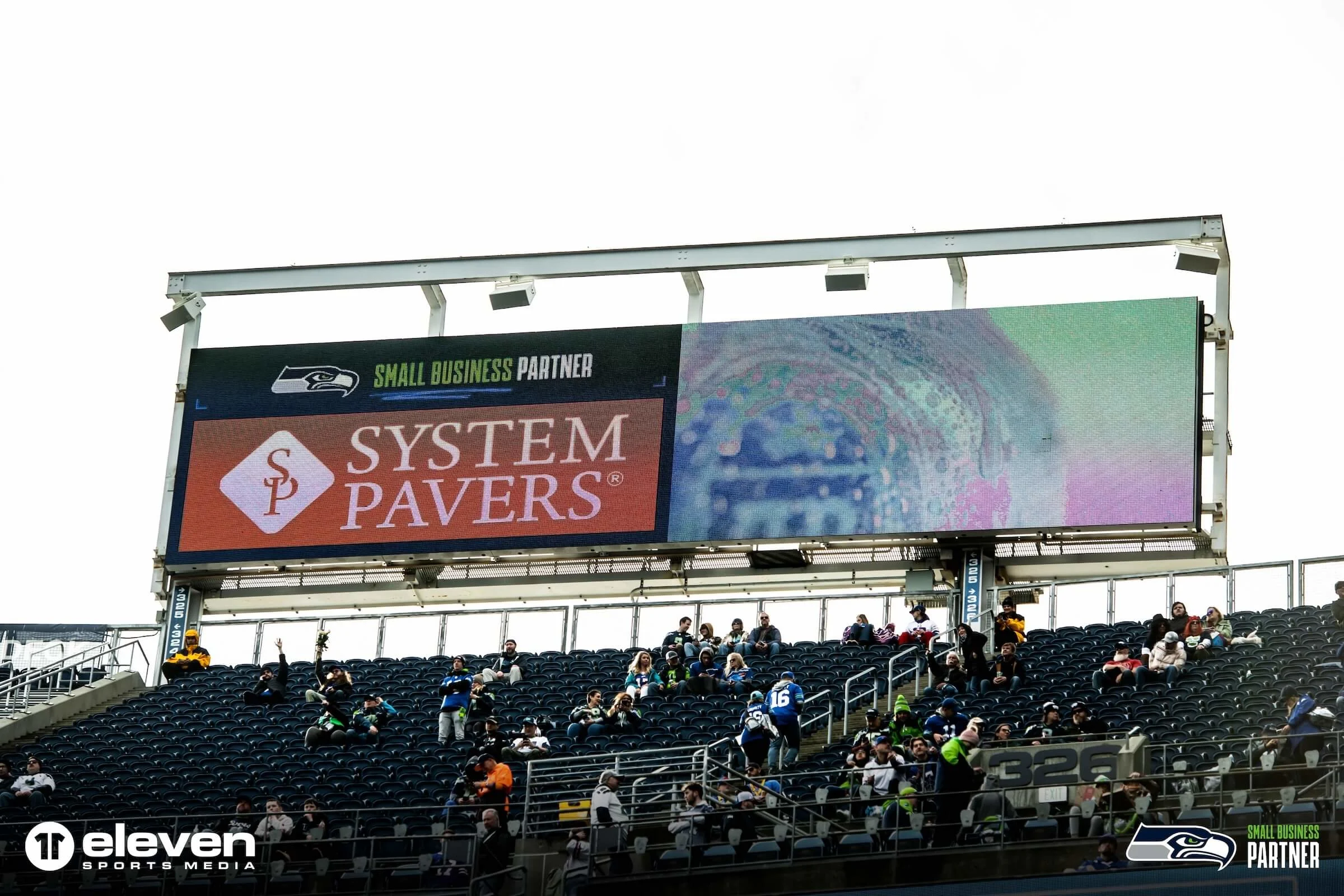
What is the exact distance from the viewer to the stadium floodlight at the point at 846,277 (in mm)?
31641

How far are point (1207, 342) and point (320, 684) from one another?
1221cm

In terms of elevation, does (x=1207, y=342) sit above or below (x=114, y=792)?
above

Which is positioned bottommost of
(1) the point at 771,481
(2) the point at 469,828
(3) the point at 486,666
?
(2) the point at 469,828

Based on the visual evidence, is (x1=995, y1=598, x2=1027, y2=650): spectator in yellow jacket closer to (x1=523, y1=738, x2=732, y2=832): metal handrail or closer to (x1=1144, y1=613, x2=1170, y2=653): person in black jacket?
(x1=1144, y1=613, x2=1170, y2=653): person in black jacket

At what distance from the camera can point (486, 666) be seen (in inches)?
1161

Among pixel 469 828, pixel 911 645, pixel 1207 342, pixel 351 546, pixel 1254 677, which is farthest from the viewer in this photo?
pixel 351 546

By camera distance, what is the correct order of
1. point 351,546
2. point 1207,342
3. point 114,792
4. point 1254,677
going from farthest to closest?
point 351,546, point 1207,342, point 114,792, point 1254,677

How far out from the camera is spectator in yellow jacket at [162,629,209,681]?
31625 mm

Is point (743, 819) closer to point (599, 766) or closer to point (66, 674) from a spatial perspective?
point (599, 766)

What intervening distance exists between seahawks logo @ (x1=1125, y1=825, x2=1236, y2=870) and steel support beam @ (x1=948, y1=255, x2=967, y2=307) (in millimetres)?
14265

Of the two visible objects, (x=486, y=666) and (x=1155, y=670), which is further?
(x=486, y=666)

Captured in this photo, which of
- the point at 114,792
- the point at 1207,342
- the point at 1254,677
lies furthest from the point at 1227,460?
the point at 114,792

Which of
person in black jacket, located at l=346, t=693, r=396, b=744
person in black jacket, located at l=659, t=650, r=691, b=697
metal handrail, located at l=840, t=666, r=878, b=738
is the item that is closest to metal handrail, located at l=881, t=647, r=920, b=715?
metal handrail, located at l=840, t=666, r=878, b=738

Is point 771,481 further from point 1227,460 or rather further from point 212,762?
point 212,762
